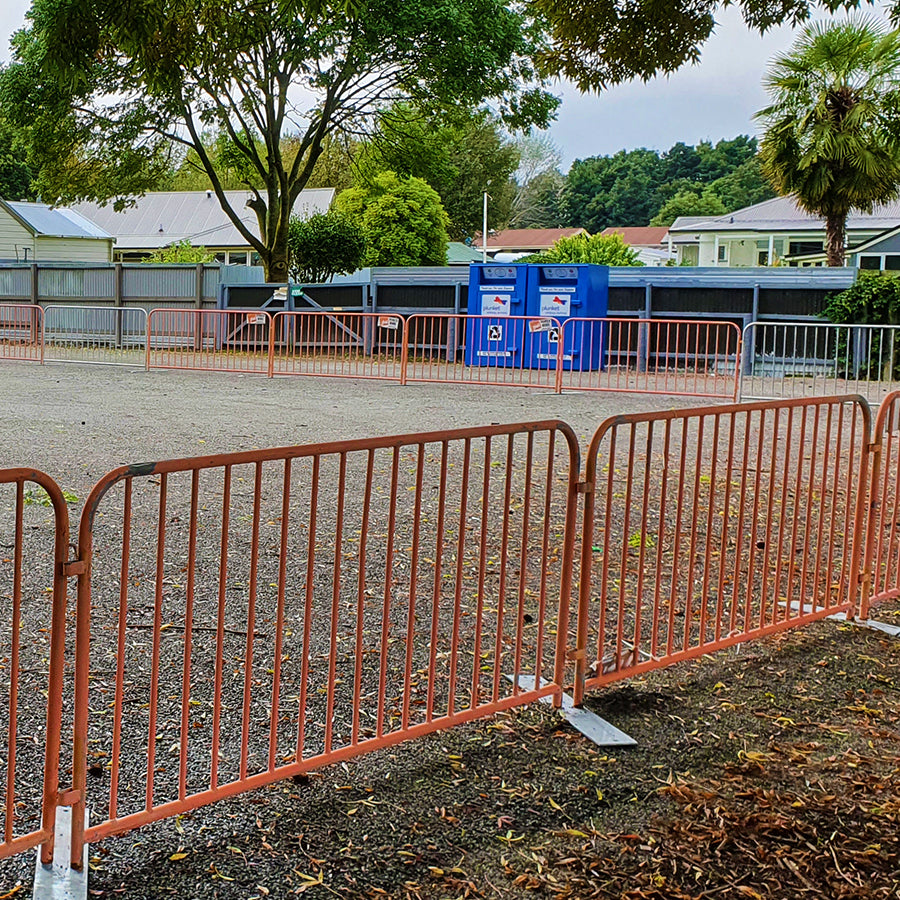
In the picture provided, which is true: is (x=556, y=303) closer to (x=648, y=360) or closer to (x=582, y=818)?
(x=648, y=360)

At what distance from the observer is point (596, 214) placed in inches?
4387

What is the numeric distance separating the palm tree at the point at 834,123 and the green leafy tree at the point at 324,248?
11.4m

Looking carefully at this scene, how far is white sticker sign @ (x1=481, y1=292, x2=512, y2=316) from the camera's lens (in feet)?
75.4

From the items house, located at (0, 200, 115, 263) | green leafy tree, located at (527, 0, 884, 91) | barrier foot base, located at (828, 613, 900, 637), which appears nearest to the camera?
barrier foot base, located at (828, 613, 900, 637)

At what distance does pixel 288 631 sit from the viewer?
526cm

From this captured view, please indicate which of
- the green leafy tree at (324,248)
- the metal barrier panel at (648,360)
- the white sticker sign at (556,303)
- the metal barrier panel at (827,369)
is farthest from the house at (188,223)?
the metal barrier panel at (827,369)

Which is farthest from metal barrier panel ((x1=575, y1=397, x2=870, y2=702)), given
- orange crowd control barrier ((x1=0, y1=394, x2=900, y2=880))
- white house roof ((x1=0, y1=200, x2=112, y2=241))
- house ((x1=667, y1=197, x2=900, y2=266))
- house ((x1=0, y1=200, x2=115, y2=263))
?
house ((x1=0, y1=200, x2=115, y2=263))

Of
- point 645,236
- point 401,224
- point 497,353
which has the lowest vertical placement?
point 497,353

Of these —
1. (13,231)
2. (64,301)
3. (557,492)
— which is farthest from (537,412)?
(13,231)

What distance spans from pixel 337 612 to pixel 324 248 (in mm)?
27179

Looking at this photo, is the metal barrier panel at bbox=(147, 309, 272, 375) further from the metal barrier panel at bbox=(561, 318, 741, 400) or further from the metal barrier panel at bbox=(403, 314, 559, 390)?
the metal barrier panel at bbox=(561, 318, 741, 400)

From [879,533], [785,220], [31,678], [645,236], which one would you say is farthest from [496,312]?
[645,236]

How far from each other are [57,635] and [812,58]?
87.7 ft

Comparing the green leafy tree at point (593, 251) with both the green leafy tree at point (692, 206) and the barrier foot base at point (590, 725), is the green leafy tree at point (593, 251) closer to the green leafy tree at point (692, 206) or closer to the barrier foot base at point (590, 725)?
the barrier foot base at point (590, 725)
